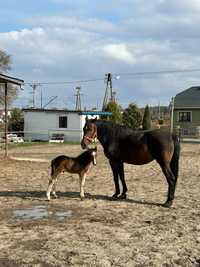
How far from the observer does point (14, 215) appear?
27.1 ft

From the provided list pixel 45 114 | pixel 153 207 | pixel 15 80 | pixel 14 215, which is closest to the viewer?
pixel 14 215

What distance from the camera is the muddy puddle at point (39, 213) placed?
8.11m

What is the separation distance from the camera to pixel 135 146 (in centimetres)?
974

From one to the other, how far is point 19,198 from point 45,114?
1308 inches

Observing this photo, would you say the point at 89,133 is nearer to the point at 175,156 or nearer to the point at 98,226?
the point at 175,156

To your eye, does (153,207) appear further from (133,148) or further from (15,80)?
(15,80)

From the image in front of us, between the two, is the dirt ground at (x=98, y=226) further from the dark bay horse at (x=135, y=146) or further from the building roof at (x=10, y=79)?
the building roof at (x=10, y=79)

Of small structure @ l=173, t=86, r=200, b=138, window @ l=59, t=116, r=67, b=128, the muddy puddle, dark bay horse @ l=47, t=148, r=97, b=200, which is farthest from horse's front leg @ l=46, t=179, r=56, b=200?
small structure @ l=173, t=86, r=200, b=138

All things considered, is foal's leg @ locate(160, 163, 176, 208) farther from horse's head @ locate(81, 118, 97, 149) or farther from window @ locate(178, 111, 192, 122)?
window @ locate(178, 111, 192, 122)

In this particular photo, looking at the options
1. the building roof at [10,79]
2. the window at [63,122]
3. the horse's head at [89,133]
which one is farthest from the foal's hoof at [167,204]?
the window at [63,122]

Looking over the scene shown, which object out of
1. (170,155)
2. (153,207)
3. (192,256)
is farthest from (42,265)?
(170,155)

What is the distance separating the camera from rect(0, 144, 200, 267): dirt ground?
566 centimetres

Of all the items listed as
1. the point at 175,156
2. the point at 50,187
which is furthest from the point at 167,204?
the point at 50,187

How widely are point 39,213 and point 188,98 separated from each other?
164 feet
